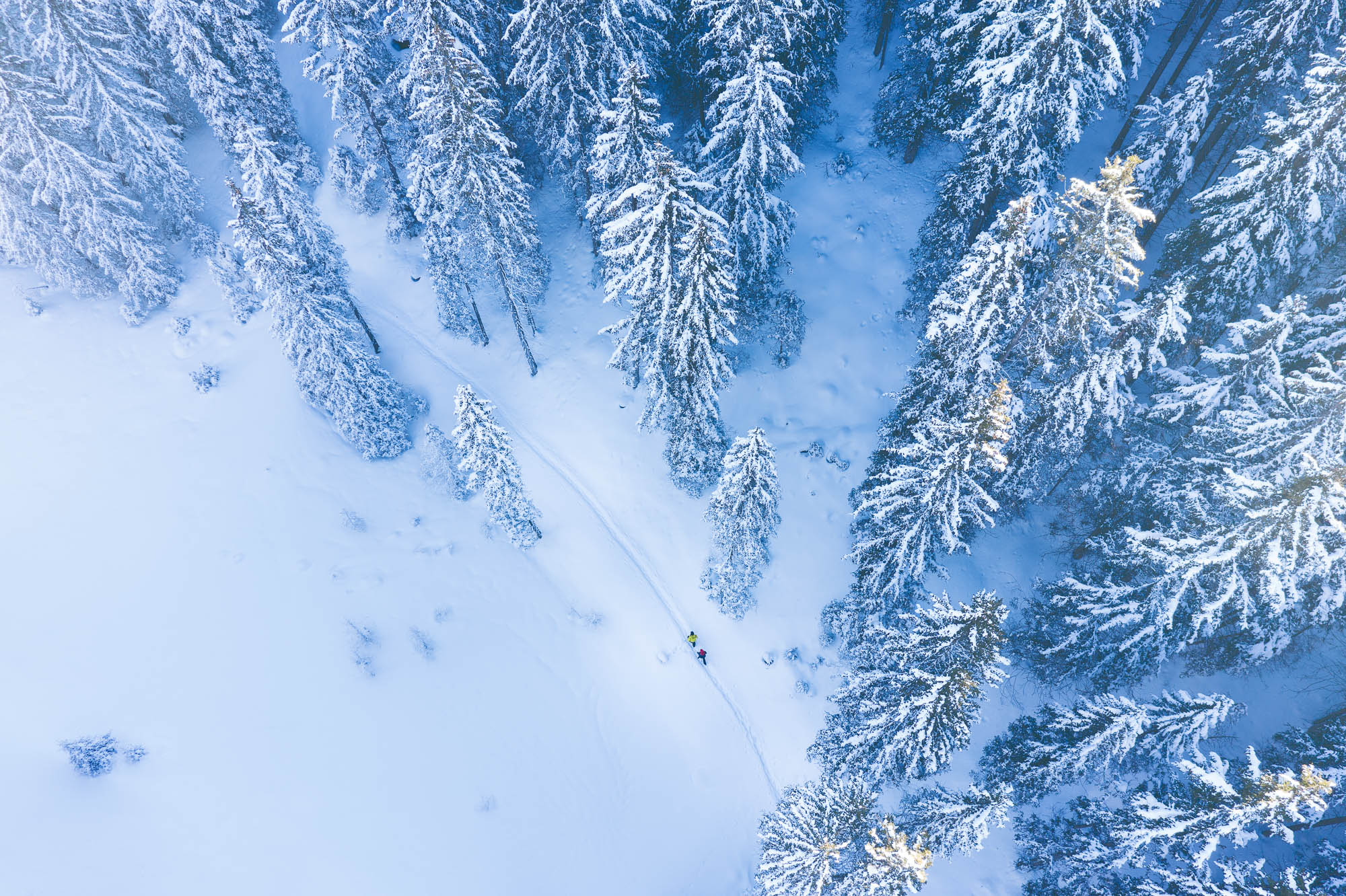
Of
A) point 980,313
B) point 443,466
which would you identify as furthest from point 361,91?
point 980,313

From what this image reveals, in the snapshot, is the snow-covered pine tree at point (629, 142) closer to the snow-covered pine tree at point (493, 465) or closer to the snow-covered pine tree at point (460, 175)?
the snow-covered pine tree at point (460, 175)

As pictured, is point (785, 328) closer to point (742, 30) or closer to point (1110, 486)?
point (742, 30)

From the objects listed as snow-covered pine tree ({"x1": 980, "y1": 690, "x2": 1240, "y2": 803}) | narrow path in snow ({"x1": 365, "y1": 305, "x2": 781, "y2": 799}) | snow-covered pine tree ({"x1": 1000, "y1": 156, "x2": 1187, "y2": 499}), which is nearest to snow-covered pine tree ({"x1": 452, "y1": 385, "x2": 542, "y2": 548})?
narrow path in snow ({"x1": 365, "y1": 305, "x2": 781, "y2": 799})

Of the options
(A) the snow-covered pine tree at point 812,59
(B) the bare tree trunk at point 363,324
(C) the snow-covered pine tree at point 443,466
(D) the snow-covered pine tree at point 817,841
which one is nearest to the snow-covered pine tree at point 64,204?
(B) the bare tree trunk at point 363,324

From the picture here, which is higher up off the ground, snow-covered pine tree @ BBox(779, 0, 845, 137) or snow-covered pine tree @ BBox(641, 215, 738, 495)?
snow-covered pine tree @ BBox(779, 0, 845, 137)

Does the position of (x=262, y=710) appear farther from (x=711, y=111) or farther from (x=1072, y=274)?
(x=1072, y=274)

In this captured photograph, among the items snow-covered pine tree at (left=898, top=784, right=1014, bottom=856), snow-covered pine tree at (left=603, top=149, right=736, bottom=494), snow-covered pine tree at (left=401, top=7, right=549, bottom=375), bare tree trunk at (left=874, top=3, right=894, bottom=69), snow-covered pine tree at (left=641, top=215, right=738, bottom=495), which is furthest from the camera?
bare tree trunk at (left=874, top=3, right=894, bottom=69)

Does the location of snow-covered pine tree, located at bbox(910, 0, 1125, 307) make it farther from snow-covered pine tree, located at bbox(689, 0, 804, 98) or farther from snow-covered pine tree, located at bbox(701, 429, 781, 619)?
snow-covered pine tree, located at bbox(701, 429, 781, 619)
